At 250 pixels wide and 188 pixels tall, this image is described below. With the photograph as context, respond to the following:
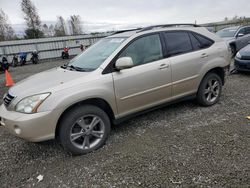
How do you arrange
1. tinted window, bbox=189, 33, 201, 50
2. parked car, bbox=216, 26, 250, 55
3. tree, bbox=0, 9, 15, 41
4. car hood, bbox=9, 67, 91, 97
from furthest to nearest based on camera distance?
tree, bbox=0, 9, 15, 41 → parked car, bbox=216, 26, 250, 55 → tinted window, bbox=189, 33, 201, 50 → car hood, bbox=9, 67, 91, 97

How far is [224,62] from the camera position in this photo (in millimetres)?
4582

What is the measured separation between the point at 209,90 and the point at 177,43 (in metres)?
1.27

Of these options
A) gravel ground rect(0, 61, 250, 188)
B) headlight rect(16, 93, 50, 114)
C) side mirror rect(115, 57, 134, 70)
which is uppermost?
side mirror rect(115, 57, 134, 70)

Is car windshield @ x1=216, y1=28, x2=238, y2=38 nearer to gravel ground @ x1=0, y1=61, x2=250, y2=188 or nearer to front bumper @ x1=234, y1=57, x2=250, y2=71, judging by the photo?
front bumper @ x1=234, y1=57, x2=250, y2=71

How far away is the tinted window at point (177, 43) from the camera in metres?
3.93

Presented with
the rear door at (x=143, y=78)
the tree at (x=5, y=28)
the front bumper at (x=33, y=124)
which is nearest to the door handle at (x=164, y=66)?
the rear door at (x=143, y=78)

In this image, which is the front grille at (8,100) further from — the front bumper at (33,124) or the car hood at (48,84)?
the front bumper at (33,124)

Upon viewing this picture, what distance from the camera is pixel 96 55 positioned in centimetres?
374

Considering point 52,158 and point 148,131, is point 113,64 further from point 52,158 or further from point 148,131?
point 52,158

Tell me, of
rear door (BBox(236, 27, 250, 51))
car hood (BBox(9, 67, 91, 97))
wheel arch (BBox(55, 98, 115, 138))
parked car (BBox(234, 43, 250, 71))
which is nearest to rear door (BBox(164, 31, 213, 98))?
wheel arch (BBox(55, 98, 115, 138))

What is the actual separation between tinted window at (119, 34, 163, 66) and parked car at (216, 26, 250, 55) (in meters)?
7.95

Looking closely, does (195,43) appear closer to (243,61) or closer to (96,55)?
(96,55)

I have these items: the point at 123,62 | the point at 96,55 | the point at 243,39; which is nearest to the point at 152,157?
the point at 123,62

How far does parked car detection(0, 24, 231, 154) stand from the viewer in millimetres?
2842
